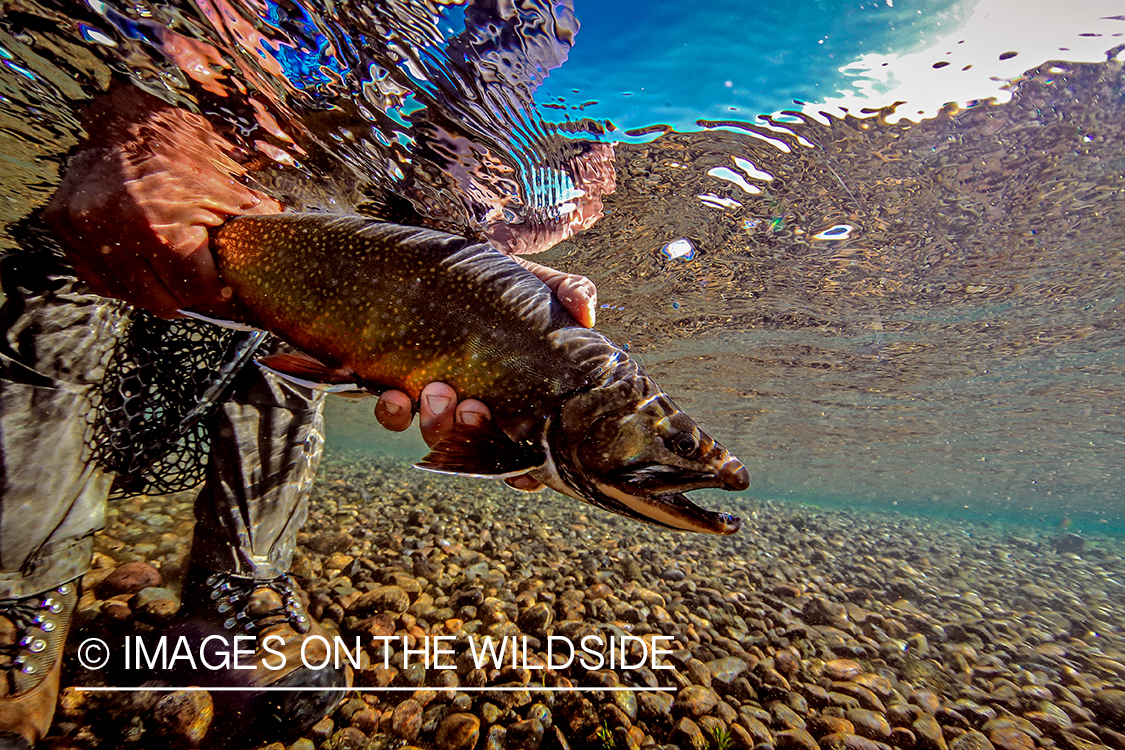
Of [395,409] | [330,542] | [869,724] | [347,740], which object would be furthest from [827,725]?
[330,542]

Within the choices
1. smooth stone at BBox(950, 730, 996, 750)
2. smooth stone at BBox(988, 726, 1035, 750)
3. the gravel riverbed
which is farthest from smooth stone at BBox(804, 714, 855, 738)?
smooth stone at BBox(988, 726, 1035, 750)

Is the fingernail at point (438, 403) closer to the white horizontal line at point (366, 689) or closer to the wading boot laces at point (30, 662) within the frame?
the white horizontal line at point (366, 689)

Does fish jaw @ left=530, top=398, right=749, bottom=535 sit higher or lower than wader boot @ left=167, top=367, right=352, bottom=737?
higher

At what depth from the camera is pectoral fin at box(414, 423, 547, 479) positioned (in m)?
1.91

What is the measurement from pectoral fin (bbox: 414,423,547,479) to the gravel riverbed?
77.8 inches

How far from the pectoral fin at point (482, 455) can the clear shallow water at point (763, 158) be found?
3926 millimetres

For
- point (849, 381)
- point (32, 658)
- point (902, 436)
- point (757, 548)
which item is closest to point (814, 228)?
point (757, 548)

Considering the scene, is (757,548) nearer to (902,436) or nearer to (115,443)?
(115,443)

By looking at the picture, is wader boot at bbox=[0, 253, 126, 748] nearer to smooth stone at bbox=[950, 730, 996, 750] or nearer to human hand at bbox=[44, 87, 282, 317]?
human hand at bbox=[44, 87, 282, 317]

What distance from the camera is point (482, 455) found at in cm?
200

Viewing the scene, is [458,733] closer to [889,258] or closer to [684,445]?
[684,445]

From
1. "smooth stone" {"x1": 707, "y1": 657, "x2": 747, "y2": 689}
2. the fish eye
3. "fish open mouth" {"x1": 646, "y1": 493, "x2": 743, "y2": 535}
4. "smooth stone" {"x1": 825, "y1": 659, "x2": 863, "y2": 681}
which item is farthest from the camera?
"smooth stone" {"x1": 825, "y1": 659, "x2": 863, "y2": 681}

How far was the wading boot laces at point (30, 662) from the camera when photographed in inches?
87.4

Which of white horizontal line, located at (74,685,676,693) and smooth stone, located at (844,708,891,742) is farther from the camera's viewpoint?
smooth stone, located at (844,708,891,742)
